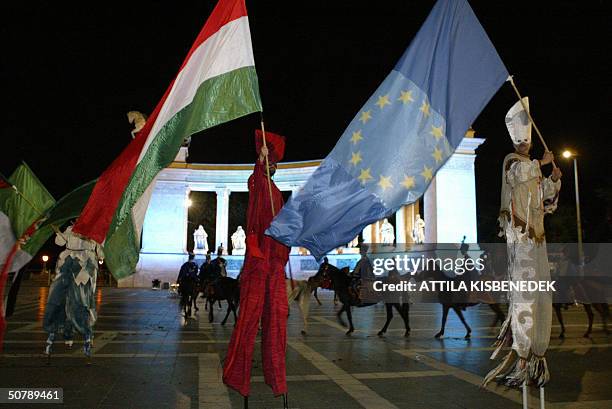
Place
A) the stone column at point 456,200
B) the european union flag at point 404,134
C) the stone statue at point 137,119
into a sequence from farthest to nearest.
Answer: the stone column at point 456,200
the stone statue at point 137,119
the european union flag at point 404,134

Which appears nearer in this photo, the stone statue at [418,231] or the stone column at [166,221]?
the stone statue at [418,231]

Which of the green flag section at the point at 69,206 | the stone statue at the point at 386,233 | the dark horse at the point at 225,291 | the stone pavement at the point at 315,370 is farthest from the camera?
the stone statue at the point at 386,233

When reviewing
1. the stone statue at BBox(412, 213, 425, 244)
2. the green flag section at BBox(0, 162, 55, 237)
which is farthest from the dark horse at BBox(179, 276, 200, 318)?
the stone statue at BBox(412, 213, 425, 244)

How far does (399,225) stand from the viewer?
38.0 m

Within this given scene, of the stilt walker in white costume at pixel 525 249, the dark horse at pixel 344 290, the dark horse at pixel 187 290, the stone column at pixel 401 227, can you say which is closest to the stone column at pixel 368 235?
the stone column at pixel 401 227

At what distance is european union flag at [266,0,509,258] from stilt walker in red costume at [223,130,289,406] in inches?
13.4

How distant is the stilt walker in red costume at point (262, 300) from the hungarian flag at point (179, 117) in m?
0.59

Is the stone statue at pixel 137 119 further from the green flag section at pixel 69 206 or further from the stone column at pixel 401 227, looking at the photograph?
the stone column at pixel 401 227

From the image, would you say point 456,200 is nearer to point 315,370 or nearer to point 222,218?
point 222,218

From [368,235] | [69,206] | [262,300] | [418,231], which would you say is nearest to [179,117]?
[262,300]

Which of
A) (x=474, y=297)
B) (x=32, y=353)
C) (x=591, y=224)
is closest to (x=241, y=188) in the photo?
(x=591, y=224)

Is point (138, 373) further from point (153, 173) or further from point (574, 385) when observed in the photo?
point (574, 385)

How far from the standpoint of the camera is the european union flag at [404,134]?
4841 mm

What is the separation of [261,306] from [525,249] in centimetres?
259
